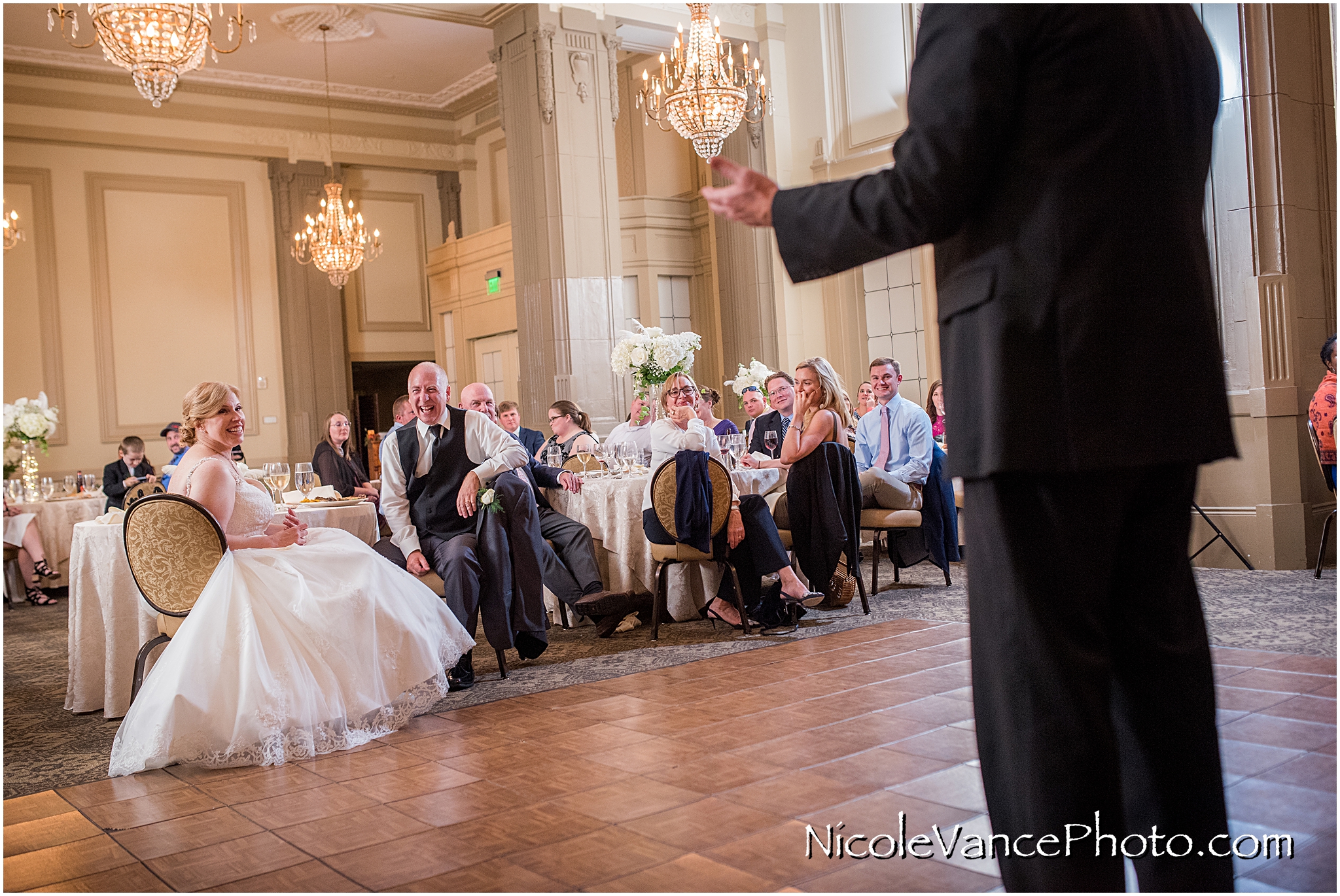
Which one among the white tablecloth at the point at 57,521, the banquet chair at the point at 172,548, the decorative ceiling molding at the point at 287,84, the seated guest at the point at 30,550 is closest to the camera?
the banquet chair at the point at 172,548

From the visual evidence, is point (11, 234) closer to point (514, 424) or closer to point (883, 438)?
point (514, 424)

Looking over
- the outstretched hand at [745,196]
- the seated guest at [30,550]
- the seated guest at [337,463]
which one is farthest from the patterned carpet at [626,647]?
the outstretched hand at [745,196]

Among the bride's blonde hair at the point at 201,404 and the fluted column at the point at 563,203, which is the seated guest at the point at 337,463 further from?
the bride's blonde hair at the point at 201,404

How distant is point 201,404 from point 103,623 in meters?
1.30

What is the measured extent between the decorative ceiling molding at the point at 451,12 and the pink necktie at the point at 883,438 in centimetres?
584

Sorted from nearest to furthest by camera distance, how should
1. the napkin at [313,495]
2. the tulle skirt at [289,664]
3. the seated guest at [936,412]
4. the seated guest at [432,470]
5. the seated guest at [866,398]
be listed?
1. the tulle skirt at [289,664]
2. the seated guest at [432,470]
3. the napkin at [313,495]
4. the seated guest at [936,412]
5. the seated guest at [866,398]

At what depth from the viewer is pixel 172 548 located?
3648mm

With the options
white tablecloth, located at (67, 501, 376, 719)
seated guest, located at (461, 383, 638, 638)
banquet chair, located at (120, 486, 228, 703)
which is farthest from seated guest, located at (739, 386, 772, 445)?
banquet chair, located at (120, 486, 228, 703)

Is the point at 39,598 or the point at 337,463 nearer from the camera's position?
the point at 39,598

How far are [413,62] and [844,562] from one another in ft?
33.0

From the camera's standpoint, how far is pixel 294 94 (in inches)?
543

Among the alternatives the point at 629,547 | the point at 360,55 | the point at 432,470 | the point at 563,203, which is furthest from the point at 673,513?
the point at 360,55

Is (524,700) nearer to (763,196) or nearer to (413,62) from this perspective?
(763,196)

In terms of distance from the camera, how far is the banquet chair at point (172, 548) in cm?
362
